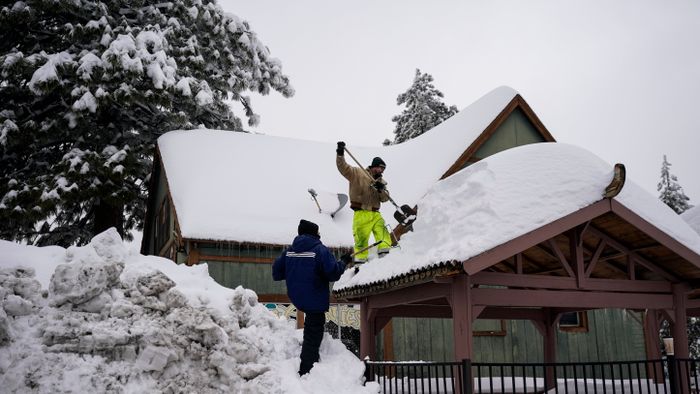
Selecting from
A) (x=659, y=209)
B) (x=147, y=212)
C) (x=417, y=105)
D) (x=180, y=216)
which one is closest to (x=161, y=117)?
(x=147, y=212)

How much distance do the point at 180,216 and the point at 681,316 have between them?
406 inches

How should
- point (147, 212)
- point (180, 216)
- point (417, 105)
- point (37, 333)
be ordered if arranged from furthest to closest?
point (417, 105) → point (147, 212) → point (180, 216) → point (37, 333)

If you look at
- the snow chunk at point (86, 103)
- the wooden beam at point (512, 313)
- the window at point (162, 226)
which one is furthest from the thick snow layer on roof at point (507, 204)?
the snow chunk at point (86, 103)

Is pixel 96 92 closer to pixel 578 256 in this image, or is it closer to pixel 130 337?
pixel 130 337

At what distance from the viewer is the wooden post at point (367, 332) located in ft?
31.2

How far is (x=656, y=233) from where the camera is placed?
809 centimetres

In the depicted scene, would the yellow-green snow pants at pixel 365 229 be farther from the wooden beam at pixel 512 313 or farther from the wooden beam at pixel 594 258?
the wooden beam at pixel 594 258

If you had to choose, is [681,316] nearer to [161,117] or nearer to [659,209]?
[659,209]

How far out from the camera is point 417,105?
3438 cm

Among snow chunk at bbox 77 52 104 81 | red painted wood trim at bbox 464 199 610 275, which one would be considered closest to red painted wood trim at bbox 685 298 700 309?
red painted wood trim at bbox 464 199 610 275

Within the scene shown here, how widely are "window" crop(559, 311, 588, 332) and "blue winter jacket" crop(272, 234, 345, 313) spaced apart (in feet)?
36.2

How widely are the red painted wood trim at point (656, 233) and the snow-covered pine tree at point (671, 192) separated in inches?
953

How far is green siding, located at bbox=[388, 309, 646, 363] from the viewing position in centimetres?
1443

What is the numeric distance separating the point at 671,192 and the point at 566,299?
85.0 feet
